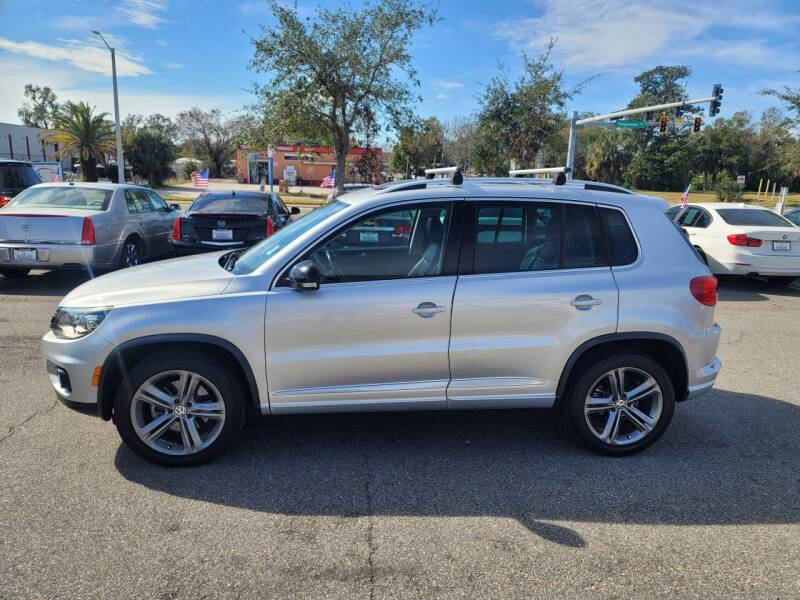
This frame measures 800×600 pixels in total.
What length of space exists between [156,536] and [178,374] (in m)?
0.95

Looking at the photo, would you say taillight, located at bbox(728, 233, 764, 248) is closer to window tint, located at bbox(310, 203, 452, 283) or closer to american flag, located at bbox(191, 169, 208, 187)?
window tint, located at bbox(310, 203, 452, 283)

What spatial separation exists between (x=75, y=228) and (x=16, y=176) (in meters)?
5.54

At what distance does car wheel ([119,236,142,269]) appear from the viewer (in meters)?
9.46

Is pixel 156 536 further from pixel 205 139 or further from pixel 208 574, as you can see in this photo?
pixel 205 139

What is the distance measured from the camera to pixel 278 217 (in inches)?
416

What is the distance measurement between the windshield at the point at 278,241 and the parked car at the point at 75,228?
549cm

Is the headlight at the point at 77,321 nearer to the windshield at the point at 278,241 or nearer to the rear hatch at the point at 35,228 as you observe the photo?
the windshield at the point at 278,241

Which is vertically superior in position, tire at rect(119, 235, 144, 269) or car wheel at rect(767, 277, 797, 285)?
tire at rect(119, 235, 144, 269)

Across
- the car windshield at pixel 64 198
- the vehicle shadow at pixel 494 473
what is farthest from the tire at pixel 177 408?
the car windshield at pixel 64 198

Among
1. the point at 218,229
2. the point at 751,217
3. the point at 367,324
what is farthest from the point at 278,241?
the point at 751,217

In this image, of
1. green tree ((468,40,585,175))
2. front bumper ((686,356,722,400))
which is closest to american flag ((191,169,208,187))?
green tree ((468,40,585,175))

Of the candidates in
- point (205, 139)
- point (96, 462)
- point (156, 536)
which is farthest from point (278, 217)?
point (205, 139)

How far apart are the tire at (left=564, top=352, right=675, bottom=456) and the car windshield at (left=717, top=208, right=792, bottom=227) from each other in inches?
324

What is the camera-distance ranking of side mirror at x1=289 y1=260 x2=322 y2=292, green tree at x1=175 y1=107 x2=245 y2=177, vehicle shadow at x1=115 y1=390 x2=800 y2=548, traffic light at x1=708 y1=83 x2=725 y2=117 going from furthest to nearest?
green tree at x1=175 y1=107 x2=245 y2=177, traffic light at x1=708 y1=83 x2=725 y2=117, side mirror at x1=289 y1=260 x2=322 y2=292, vehicle shadow at x1=115 y1=390 x2=800 y2=548
